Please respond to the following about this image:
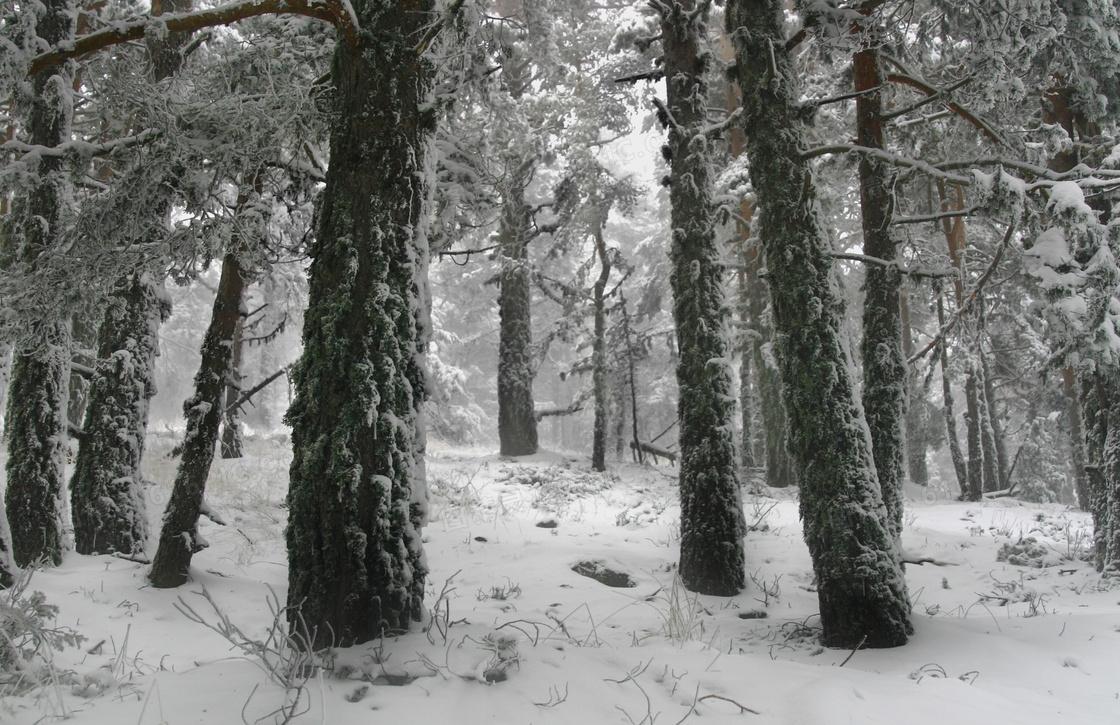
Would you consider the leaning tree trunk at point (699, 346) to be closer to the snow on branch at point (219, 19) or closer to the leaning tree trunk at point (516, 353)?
the snow on branch at point (219, 19)

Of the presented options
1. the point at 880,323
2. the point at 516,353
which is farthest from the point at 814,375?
the point at 516,353

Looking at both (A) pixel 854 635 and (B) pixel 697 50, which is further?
(B) pixel 697 50

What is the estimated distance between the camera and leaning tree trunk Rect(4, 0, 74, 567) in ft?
19.5

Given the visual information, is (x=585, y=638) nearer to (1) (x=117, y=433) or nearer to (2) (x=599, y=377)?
(1) (x=117, y=433)

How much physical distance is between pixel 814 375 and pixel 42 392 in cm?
705

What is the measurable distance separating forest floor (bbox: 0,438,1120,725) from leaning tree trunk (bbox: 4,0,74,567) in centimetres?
49

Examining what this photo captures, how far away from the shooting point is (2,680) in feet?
9.58

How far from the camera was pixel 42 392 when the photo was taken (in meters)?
6.05

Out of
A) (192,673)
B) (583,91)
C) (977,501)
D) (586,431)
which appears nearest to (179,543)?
(192,673)

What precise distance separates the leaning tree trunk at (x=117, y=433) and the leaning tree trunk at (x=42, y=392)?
23 centimetres

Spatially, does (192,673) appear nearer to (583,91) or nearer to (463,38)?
(463,38)

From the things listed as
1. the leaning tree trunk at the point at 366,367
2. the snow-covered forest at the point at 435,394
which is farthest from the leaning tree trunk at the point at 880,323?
the leaning tree trunk at the point at 366,367

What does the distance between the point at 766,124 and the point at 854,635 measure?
13.0ft

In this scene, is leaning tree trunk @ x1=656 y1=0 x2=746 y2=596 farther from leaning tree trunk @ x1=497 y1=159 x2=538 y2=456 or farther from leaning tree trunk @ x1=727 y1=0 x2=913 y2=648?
leaning tree trunk @ x1=497 y1=159 x2=538 y2=456
